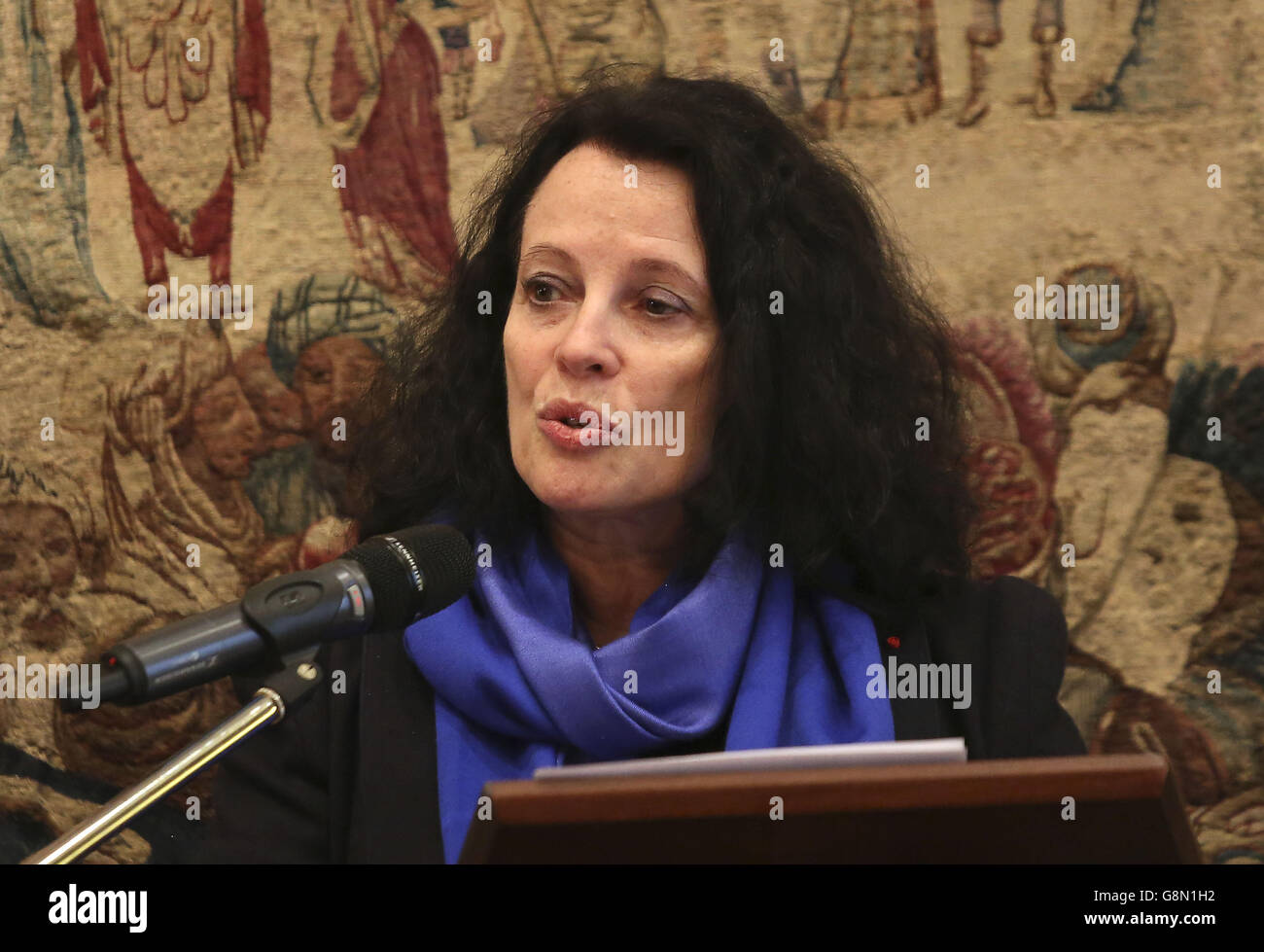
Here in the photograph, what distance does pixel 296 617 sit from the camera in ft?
3.93

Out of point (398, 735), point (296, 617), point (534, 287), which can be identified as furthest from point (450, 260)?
point (296, 617)

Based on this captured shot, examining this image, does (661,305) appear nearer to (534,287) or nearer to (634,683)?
(534,287)

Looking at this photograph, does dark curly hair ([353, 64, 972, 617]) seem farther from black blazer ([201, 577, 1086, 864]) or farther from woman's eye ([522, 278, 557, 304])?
woman's eye ([522, 278, 557, 304])

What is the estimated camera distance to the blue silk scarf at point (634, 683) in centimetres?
205

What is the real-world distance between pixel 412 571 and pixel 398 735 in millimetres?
840

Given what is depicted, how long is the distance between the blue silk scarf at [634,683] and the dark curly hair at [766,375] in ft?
0.46

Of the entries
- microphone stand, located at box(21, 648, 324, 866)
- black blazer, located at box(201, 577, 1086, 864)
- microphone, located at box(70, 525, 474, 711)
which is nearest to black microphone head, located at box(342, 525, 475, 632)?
microphone, located at box(70, 525, 474, 711)

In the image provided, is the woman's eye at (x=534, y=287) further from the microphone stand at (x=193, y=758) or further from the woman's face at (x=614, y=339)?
the microphone stand at (x=193, y=758)

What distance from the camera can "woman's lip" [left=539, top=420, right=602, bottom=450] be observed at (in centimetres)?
206

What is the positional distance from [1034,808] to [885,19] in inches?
79.5

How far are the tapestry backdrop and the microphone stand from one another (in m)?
1.66

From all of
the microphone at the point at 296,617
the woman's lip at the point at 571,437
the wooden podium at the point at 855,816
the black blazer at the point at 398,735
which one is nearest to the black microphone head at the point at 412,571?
the microphone at the point at 296,617

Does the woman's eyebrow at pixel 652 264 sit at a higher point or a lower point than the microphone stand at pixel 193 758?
higher
